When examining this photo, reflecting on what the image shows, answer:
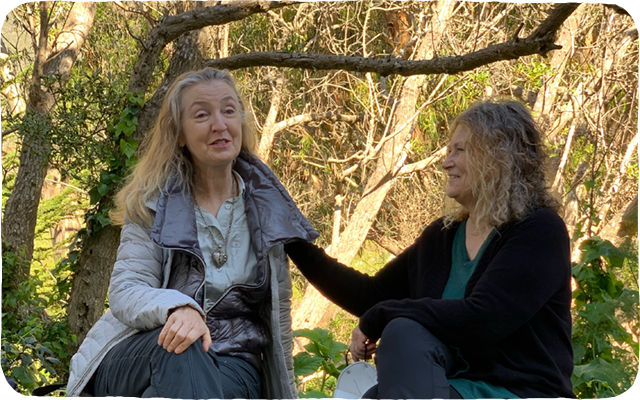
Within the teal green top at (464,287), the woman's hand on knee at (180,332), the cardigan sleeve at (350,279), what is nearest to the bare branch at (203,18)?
the cardigan sleeve at (350,279)

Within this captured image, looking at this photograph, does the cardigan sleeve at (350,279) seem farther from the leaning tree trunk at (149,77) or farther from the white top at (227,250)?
the leaning tree trunk at (149,77)

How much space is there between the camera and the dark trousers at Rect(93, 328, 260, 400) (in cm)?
185

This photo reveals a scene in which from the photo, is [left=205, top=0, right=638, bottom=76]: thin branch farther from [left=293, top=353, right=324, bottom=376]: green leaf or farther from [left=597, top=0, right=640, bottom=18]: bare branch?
[left=293, top=353, right=324, bottom=376]: green leaf

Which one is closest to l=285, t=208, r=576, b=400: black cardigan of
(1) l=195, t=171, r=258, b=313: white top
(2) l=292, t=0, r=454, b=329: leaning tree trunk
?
(1) l=195, t=171, r=258, b=313: white top

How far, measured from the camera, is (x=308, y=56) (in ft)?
12.5

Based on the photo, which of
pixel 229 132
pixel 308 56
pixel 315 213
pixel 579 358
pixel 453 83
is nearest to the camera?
pixel 229 132

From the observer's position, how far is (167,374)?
6.12ft

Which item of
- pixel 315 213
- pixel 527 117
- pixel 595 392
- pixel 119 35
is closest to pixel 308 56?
pixel 527 117

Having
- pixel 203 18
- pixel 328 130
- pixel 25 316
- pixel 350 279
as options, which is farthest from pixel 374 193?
pixel 350 279

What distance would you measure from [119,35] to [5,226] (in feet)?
18.6

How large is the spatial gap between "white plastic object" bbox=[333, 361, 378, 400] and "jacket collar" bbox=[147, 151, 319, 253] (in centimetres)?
45

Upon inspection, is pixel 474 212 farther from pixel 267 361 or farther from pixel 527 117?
pixel 267 361

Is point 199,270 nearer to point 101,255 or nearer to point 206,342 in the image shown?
point 206,342

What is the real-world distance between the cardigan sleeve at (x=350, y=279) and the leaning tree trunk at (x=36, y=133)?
2411 millimetres
